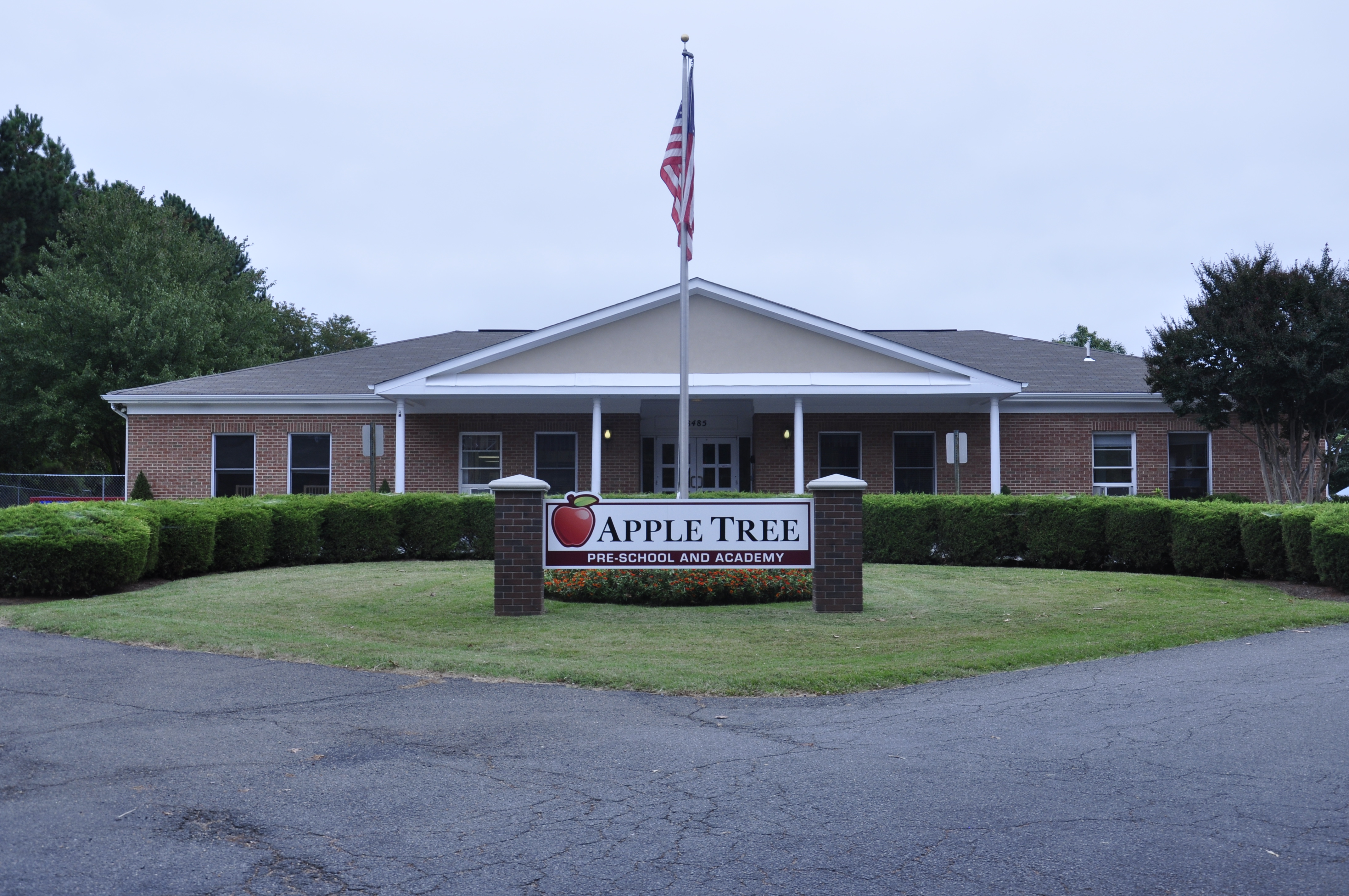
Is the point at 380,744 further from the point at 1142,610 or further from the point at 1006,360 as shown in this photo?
the point at 1006,360

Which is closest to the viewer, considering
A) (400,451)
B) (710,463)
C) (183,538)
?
(183,538)

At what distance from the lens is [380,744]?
17.9 ft

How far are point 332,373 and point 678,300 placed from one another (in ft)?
28.0

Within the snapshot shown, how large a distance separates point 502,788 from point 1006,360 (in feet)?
73.4

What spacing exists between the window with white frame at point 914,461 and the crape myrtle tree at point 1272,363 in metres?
4.63

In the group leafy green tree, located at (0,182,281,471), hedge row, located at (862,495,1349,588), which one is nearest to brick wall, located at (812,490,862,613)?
hedge row, located at (862,495,1349,588)

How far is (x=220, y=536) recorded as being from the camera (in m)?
14.5

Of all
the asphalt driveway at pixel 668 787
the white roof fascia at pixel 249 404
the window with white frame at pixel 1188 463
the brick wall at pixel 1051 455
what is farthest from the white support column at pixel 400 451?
the window with white frame at pixel 1188 463

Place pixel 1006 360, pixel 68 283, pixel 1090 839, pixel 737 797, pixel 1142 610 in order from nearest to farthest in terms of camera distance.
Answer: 1. pixel 1090 839
2. pixel 737 797
3. pixel 1142 610
4. pixel 1006 360
5. pixel 68 283

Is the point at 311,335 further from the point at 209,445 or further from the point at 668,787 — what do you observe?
the point at 668,787

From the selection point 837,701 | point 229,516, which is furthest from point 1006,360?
point 837,701

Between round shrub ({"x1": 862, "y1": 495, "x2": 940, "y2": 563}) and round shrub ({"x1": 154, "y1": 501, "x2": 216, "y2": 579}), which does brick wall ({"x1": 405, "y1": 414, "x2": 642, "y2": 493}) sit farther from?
round shrub ({"x1": 154, "y1": 501, "x2": 216, "y2": 579})

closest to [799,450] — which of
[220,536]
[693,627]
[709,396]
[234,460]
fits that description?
[709,396]

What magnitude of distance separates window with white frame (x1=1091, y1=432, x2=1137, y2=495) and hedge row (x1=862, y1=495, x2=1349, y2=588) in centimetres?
654
